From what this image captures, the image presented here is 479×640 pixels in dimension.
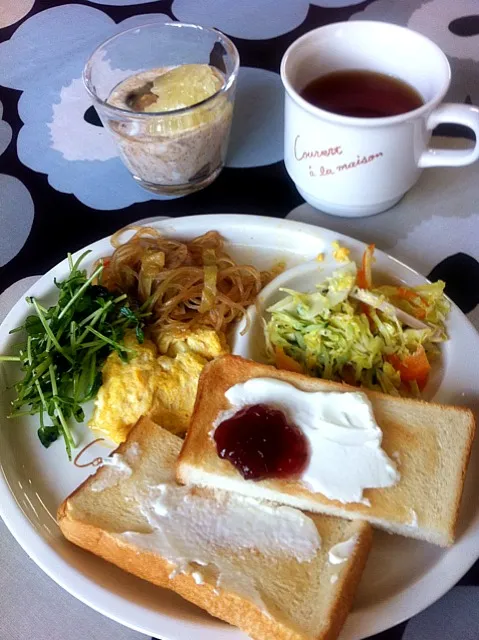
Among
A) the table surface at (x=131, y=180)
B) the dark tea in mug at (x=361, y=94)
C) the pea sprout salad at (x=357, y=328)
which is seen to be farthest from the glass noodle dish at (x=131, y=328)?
the dark tea in mug at (x=361, y=94)

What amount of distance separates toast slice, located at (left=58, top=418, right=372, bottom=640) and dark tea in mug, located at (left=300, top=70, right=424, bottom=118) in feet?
3.98

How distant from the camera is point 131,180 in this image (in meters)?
2.33

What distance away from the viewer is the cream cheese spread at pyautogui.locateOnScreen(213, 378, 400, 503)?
4.69 ft

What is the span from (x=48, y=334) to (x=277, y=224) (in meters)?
0.80

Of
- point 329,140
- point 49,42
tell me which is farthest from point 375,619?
point 49,42

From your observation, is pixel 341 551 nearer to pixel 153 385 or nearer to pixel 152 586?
pixel 152 586

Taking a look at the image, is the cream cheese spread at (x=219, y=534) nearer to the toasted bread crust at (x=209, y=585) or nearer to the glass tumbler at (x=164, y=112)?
the toasted bread crust at (x=209, y=585)

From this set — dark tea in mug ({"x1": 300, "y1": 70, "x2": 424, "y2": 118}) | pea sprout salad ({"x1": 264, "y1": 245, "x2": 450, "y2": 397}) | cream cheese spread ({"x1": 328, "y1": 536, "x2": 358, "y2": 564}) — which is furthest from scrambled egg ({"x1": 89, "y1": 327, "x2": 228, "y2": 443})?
dark tea in mug ({"x1": 300, "y1": 70, "x2": 424, "y2": 118})

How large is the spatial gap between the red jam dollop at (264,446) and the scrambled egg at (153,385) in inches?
11.1

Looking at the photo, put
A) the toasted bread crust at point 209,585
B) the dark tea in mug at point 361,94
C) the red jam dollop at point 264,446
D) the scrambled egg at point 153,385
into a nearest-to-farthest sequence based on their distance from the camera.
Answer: the toasted bread crust at point 209,585 → the red jam dollop at point 264,446 → the scrambled egg at point 153,385 → the dark tea in mug at point 361,94

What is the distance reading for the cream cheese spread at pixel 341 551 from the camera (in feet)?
4.53

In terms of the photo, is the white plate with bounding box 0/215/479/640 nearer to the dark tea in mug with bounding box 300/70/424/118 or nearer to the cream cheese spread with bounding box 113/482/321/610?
the cream cheese spread with bounding box 113/482/321/610

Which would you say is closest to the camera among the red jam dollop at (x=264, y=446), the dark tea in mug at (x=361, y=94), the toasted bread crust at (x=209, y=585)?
the toasted bread crust at (x=209, y=585)

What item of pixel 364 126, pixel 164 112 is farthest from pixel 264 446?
pixel 164 112
